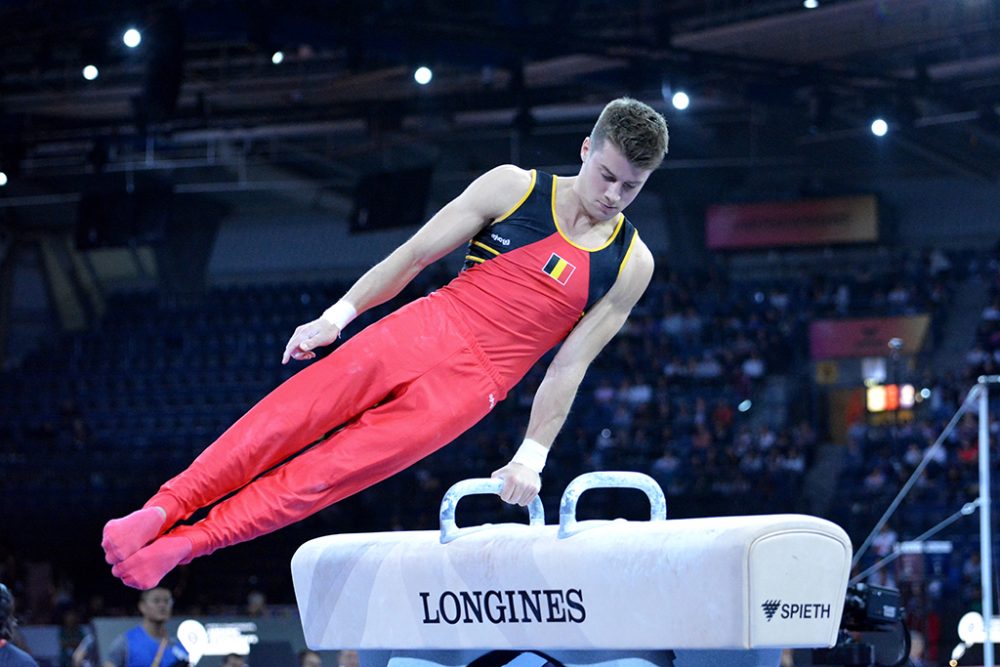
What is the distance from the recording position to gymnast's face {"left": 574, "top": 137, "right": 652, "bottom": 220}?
3.55 metres

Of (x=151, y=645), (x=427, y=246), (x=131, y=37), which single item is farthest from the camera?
(x=131, y=37)

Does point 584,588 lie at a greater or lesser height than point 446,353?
lesser

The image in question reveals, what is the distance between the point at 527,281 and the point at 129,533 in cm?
135

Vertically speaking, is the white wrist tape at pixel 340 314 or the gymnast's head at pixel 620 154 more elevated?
the gymnast's head at pixel 620 154

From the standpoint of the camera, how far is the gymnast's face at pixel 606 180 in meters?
3.55

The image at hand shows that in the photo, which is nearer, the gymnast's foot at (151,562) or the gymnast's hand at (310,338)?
the gymnast's foot at (151,562)

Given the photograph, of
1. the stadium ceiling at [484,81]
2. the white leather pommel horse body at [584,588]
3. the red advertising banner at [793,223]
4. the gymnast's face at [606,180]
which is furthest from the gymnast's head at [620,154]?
the red advertising banner at [793,223]

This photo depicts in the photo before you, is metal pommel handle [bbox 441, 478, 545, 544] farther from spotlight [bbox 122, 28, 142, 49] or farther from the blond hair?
spotlight [bbox 122, 28, 142, 49]

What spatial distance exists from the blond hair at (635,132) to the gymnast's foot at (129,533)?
64.2 inches

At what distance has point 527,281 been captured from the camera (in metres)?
3.72

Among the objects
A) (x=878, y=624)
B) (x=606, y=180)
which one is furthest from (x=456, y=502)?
(x=878, y=624)

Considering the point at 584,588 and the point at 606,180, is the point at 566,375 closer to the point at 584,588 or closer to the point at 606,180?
the point at 606,180

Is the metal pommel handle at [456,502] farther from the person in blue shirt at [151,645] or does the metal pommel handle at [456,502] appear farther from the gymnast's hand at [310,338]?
the person in blue shirt at [151,645]

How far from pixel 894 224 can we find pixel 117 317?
45.5ft
